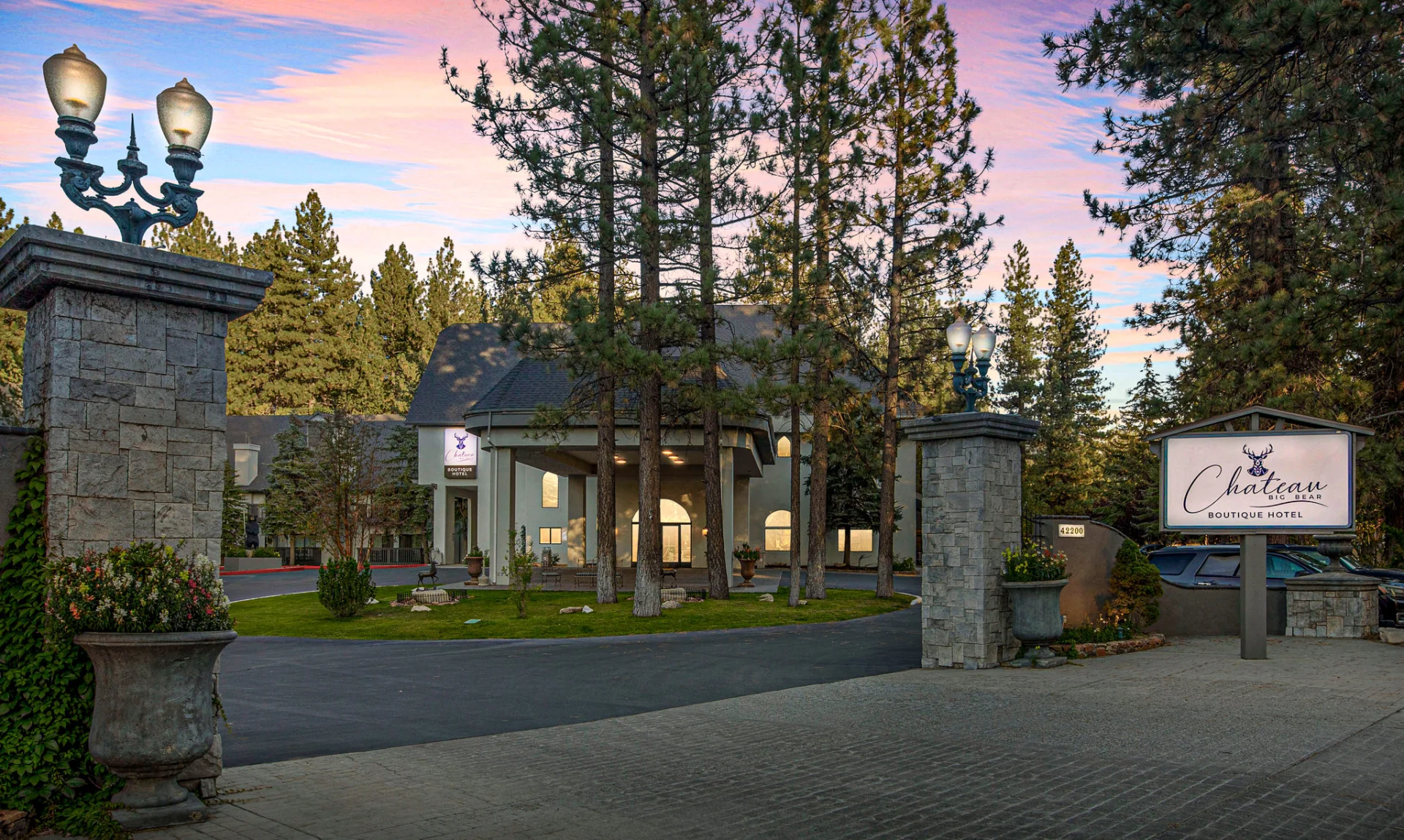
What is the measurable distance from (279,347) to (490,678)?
6253 cm

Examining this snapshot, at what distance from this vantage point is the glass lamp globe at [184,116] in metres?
7.22

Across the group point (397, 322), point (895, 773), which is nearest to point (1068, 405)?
point (895, 773)

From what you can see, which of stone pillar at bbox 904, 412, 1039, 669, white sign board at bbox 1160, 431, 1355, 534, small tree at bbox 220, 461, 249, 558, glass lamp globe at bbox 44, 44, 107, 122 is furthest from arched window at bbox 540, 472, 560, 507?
glass lamp globe at bbox 44, 44, 107, 122

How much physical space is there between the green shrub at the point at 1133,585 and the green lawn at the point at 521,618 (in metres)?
6.73

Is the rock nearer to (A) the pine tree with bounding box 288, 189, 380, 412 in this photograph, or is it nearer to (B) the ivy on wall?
(B) the ivy on wall

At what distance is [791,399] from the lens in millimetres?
22125

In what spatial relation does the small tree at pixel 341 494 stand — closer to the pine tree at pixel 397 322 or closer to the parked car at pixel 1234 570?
the parked car at pixel 1234 570

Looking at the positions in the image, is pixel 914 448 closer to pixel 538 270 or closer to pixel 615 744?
pixel 538 270

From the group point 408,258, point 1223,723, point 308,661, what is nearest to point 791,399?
point 308,661

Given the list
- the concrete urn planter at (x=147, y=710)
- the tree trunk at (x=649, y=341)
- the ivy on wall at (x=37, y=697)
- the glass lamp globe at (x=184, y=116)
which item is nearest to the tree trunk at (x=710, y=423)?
the tree trunk at (x=649, y=341)

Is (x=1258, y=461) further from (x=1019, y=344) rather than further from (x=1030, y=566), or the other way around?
(x=1019, y=344)

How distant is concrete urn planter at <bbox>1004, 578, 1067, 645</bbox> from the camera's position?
43.7 ft

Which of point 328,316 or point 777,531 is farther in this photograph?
point 328,316

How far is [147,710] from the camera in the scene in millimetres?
5996
